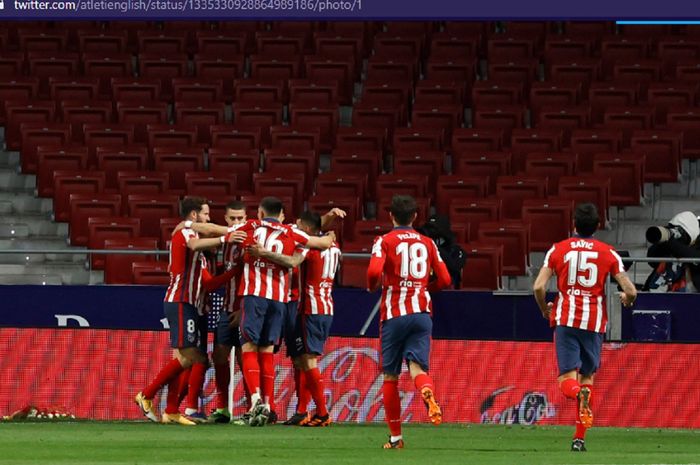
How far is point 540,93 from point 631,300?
495 inches

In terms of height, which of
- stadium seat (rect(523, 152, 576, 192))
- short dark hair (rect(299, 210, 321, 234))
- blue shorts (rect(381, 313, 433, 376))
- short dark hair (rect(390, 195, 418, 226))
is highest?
stadium seat (rect(523, 152, 576, 192))

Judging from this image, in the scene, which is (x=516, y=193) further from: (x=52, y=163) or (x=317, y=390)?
(x=317, y=390)

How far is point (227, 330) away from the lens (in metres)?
15.3

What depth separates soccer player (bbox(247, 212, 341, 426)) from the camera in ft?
49.5

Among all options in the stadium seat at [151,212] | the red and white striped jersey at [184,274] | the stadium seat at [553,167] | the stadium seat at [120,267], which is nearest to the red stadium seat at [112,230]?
the stadium seat at [151,212]

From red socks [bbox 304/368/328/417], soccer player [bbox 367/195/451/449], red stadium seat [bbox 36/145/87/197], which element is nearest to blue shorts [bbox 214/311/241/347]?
red socks [bbox 304/368/328/417]

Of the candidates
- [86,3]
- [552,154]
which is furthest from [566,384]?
[552,154]

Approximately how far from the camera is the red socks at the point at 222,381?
15383mm

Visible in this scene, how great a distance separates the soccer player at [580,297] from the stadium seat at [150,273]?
321 inches

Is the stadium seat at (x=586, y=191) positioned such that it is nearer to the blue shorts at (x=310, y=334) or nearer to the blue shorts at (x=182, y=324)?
the blue shorts at (x=310, y=334)

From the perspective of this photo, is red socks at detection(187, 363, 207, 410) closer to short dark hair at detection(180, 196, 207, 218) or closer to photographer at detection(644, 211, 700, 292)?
short dark hair at detection(180, 196, 207, 218)

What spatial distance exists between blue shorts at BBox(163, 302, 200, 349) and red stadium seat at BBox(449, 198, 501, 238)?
6.87 meters

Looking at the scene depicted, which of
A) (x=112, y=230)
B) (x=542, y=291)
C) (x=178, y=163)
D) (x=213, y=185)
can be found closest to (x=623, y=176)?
(x=213, y=185)

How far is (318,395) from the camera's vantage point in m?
15.0
